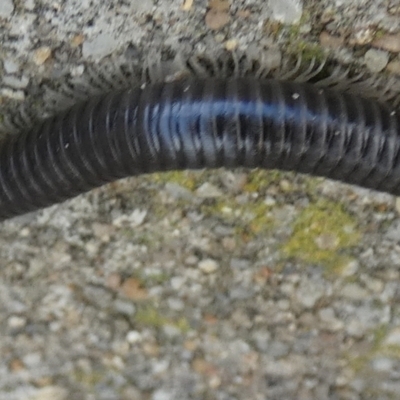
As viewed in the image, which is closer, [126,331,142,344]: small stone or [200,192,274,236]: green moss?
[200,192,274,236]: green moss

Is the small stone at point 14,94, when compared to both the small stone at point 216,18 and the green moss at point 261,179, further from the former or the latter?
the green moss at point 261,179

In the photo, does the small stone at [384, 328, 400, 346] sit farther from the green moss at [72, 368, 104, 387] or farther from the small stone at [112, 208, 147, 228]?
the green moss at [72, 368, 104, 387]

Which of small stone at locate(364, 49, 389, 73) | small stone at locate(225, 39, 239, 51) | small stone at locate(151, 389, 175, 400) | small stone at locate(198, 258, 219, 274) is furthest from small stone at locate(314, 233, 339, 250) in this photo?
small stone at locate(151, 389, 175, 400)

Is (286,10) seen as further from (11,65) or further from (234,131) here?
(11,65)

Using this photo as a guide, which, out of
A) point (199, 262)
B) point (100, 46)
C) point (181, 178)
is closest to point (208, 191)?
point (181, 178)

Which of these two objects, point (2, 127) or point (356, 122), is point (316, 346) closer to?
point (356, 122)

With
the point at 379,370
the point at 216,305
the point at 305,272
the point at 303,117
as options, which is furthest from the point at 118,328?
the point at 303,117
